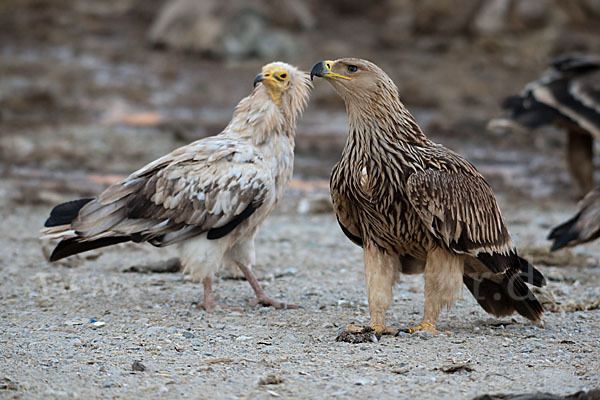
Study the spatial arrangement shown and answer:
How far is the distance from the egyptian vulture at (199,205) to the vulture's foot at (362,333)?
3.65ft

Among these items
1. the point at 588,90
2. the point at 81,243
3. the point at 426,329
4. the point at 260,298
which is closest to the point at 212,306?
the point at 260,298

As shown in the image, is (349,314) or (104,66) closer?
(349,314)

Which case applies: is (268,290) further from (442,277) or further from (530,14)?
(530,14)

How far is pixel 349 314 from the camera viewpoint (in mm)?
6500

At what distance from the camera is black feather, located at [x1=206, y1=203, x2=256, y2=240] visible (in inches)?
253

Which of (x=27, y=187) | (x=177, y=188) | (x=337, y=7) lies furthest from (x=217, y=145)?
(x=337, y=7)

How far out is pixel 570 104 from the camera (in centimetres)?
1035

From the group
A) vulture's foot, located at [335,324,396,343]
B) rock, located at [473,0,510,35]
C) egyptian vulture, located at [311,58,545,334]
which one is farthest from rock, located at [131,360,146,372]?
rock, located at [473,0,510,35]

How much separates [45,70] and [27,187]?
358 inches

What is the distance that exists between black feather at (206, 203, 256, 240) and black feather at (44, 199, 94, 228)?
107cm

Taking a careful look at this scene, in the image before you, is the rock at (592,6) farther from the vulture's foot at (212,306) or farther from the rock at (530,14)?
the vulture's foot at (212,306)

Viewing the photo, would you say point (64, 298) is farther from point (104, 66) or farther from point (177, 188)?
point (104, 66)

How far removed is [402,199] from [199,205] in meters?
1.74

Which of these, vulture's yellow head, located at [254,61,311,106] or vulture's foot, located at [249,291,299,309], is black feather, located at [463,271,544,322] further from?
vulture's yellow head, located at [254,61,311,106]
